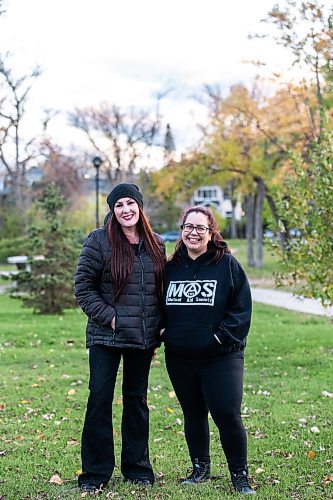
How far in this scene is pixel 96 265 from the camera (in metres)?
4.62

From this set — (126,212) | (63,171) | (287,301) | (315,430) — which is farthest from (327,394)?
(63,171)

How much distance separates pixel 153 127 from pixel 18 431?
44995 mm

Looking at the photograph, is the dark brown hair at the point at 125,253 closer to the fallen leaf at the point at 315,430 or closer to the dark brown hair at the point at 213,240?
the dark brown hair at the point at 213,240

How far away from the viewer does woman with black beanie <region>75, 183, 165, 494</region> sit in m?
4.58

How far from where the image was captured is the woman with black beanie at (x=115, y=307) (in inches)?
180

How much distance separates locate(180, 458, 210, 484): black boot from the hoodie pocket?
2.99ft

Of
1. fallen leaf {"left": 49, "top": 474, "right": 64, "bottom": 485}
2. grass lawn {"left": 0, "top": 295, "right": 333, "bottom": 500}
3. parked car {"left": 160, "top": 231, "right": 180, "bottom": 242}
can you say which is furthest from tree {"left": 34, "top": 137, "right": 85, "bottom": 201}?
fallen leaf {"left": 49, "top": 474, "right": 64, "bottom": 485}

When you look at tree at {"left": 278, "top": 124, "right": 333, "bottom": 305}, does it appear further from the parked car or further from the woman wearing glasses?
the parked car

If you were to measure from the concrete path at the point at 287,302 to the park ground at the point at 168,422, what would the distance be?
5552mm

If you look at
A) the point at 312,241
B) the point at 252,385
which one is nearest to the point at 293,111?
the point at 312,241

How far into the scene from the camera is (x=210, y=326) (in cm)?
444

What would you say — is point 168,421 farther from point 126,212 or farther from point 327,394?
point 126,212

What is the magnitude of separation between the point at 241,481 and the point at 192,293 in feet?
4.26

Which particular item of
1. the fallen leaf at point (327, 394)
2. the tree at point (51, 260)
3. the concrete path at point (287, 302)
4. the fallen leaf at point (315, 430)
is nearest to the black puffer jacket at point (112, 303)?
the fallen leaf at point (315, 430)
